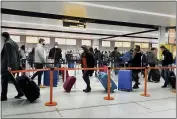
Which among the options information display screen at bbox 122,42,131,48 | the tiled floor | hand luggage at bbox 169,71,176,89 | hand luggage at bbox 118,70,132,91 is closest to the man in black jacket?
the tiled floor

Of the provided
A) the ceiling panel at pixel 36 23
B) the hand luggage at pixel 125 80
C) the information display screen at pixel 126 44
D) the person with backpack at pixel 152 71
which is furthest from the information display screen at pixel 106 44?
the hand luggage at pixel 125 80

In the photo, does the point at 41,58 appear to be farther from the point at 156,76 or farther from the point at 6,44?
the point at 156,76

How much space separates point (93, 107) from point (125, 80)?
2081 mm

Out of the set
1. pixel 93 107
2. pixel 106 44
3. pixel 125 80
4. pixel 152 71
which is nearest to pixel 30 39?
pixel 106 44

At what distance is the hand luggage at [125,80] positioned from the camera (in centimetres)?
568

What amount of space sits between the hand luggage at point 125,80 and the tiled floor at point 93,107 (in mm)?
584

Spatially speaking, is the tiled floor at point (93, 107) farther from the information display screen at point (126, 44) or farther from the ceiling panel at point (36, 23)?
the information display screen at point (126, 44)

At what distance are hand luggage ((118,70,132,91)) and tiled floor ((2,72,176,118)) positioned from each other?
584 millimetres

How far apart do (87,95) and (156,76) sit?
3921 millimetres

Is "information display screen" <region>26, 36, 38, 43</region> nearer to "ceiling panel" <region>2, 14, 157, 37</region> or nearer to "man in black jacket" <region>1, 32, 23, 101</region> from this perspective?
"ceiling panel" <region>2, 14, 157, 37</region>

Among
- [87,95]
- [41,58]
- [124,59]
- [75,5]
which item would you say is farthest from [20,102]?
[124,59]

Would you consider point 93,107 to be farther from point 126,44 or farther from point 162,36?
point 126,44

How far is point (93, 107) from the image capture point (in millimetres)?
3971

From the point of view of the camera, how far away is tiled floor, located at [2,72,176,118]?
138 inches
